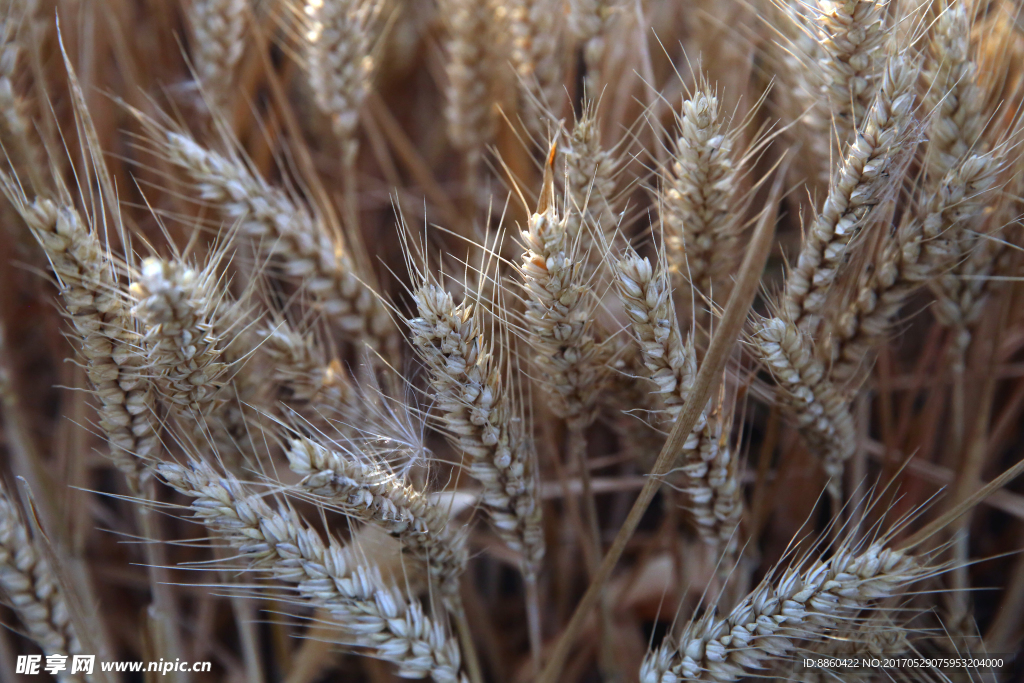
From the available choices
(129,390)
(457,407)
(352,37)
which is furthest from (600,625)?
(352,37)

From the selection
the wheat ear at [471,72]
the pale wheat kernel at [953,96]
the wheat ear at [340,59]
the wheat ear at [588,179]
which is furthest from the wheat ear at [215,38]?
the pale wheat kernel at [953,96]

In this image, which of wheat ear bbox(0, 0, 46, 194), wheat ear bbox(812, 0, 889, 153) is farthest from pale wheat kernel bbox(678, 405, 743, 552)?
wheat ear bbox(0, 0, 46, 194)

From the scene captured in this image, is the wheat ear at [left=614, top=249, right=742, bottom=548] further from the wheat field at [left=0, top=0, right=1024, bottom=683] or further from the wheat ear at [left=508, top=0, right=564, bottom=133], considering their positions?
the wheat ear at [left=508, top=0, right=564, bottom=133]

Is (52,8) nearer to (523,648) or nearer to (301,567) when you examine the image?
(301,567)

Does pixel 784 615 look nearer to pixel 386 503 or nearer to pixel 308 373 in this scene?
pixel 386 503

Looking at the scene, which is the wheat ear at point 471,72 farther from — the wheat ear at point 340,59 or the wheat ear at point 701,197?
the wheat ear at point 701,197
